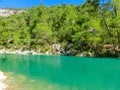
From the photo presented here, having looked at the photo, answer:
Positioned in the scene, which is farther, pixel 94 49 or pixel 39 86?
pixel 94 49

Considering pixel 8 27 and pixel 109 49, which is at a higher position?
pixel 8 27

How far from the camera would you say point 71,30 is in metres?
86.4

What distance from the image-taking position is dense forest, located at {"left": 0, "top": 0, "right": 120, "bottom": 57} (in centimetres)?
6988

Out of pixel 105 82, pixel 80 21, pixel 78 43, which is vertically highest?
pixel 80 21

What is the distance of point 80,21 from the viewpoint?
282ft

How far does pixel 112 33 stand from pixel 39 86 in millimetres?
44922

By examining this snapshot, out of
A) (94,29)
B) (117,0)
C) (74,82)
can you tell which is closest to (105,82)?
(74,82)

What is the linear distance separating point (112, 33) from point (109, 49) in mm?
5947

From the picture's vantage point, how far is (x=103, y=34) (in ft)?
230

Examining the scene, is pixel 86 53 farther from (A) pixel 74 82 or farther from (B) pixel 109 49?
(A) pixel 74 82

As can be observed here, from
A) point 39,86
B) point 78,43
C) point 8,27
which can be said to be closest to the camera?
point 39,86

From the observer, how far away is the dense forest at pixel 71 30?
229 feet

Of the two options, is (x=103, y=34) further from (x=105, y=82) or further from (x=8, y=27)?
(x=8, y=27)

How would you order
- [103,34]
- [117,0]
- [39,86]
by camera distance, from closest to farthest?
1. [39,86]
2. [117,0]
3. [103,34]
